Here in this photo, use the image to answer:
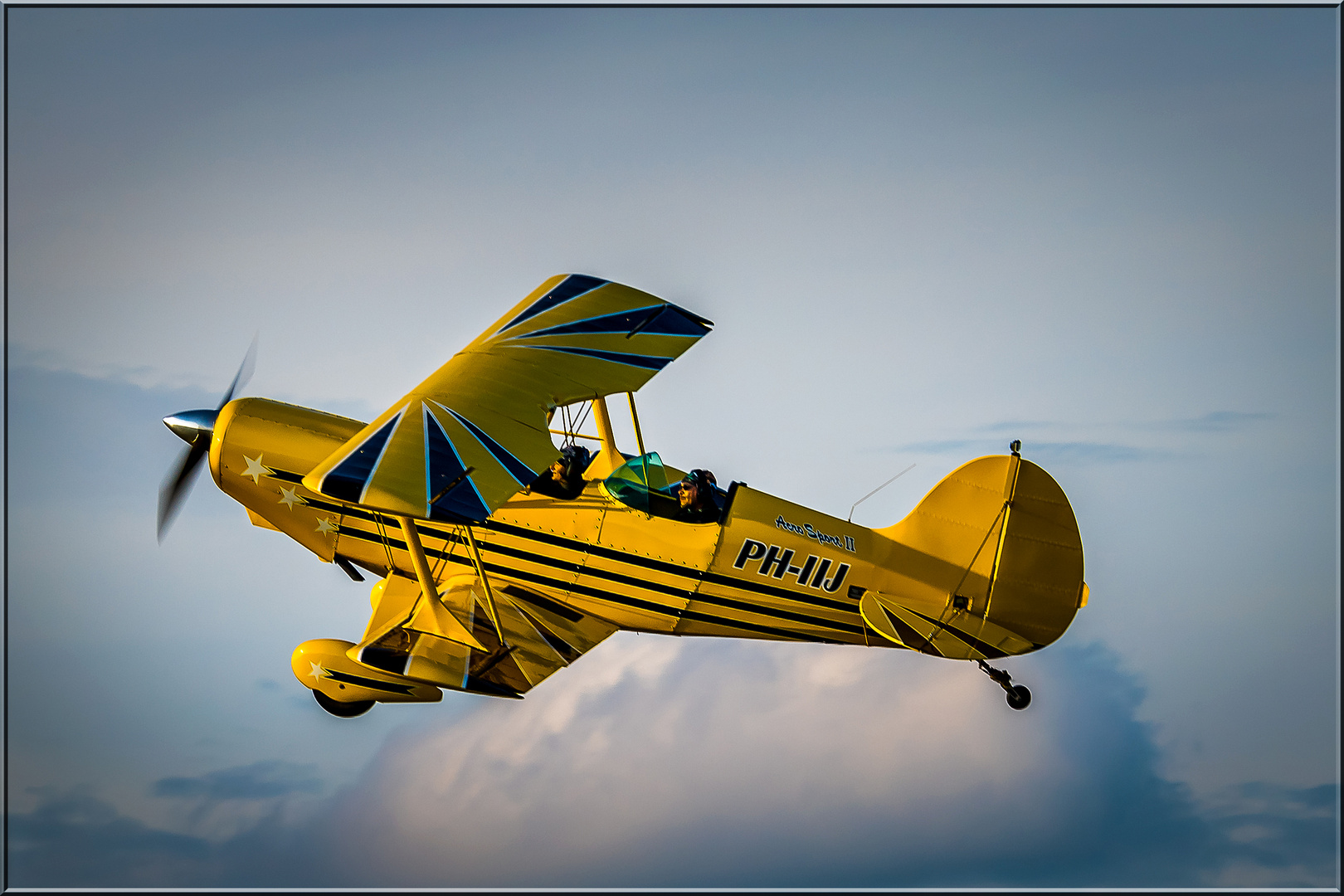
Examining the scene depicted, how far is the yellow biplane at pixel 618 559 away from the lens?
956 centimetres

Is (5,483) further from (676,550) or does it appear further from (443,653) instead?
(676,550)

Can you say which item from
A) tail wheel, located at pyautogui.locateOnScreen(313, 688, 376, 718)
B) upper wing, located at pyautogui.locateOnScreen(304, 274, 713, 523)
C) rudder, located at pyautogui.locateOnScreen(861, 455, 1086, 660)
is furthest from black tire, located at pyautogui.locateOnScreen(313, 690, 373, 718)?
rudder, located at pyautogui.locateOnScreen(861, 455, 1086, 660)

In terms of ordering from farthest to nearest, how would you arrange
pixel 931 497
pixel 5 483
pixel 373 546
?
pixel 5 483 < pixel 373 546 < pixel 931 497

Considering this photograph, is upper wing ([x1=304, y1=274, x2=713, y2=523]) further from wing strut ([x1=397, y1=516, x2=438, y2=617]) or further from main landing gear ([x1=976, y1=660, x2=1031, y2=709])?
main landing gear ([x1=976, y1=660, x2=1031, y2=709])

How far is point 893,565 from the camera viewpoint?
10031 millimetres

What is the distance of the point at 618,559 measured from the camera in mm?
10164

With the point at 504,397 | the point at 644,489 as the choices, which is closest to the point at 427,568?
the point at 504,397

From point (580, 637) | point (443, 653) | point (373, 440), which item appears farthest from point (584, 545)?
point (373, 440)

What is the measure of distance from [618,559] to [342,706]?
282 centimetres

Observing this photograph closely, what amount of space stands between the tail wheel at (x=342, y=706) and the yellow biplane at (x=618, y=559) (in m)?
0.02

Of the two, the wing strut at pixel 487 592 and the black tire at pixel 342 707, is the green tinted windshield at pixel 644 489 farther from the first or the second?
the black tire at pixel 342 707

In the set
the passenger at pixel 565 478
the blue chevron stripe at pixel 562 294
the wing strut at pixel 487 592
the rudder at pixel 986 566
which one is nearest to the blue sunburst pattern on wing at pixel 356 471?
the wing strut at pixel 487 592

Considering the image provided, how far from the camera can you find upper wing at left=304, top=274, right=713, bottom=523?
8164 mm

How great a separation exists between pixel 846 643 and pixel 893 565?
884 mm
